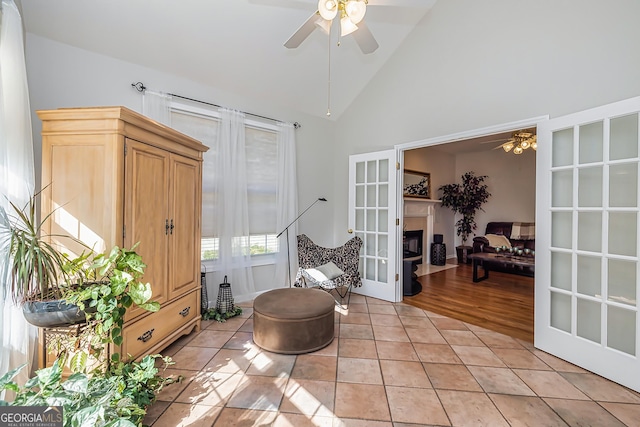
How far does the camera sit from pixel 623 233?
6.77 ft

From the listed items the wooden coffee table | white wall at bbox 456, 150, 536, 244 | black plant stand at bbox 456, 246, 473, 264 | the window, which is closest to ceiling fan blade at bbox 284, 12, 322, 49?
the window

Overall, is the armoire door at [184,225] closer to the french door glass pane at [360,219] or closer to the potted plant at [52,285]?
the potted plant at [52,285]

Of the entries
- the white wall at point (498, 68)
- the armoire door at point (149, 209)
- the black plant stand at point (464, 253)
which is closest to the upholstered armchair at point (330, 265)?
the white wall at point (498, 68)

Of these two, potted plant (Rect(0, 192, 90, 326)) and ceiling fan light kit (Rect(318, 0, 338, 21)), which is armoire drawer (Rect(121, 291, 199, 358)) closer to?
potted plant (Rect(0, 192, 90, 326))

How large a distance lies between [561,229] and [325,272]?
245 cm

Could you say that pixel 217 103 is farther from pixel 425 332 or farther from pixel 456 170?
pixel 456 170

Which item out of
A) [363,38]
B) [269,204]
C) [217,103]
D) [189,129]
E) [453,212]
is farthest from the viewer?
[453,212]

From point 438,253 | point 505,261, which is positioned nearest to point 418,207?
point 438,253

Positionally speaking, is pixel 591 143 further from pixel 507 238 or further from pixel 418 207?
pixel 507 238

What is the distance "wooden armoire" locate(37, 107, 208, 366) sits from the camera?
5.94 ft

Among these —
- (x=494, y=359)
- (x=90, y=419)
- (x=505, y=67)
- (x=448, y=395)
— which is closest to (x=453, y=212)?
(x=505, y=67)

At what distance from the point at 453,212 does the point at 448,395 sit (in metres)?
6.22

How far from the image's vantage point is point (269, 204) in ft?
12.8

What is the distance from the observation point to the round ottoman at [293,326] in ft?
7.89
